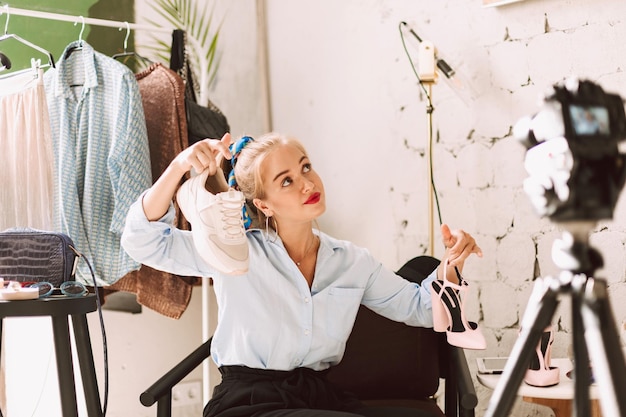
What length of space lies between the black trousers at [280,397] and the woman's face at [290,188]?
1.24 feet

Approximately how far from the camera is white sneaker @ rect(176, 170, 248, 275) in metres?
1.40

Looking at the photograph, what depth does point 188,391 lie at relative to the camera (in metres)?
2.69

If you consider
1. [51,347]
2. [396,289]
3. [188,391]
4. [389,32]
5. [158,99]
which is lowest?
[188,391]

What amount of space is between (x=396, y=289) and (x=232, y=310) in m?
0.44

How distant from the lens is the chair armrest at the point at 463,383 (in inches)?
57.6

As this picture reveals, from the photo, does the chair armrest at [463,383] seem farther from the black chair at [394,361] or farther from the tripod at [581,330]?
the tripod at [581,330]

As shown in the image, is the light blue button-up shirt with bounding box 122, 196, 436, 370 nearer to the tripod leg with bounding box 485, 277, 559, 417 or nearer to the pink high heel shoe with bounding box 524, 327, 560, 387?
the pink high heel shoe with bounding box 524, 327, 560, 387

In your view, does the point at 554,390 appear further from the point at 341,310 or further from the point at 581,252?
the point at 581,252

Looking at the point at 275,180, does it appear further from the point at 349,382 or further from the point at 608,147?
the point at 608,147

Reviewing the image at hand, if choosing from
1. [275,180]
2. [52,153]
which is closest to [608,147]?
[275,180]

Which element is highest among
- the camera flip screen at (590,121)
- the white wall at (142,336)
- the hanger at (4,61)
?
the hanger at (4,61)

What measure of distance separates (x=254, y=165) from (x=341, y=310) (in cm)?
42

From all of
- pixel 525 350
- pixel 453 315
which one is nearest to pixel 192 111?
pixel 453 315

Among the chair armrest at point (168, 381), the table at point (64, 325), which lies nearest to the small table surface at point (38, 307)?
the table at point (64, 325)
